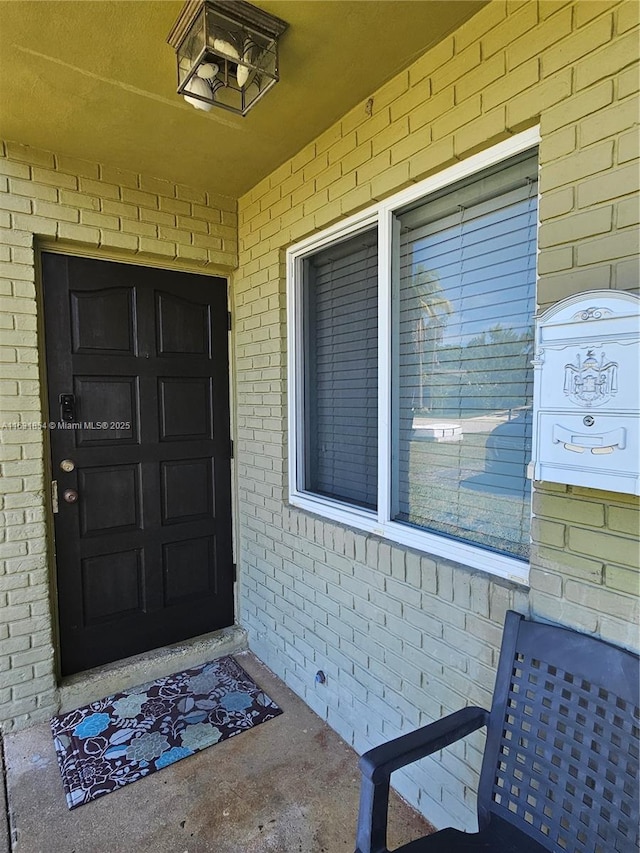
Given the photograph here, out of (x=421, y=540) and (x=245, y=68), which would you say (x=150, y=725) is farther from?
(x=245, y=68)

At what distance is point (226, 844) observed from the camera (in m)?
1.61

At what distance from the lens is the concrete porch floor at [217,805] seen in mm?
1620

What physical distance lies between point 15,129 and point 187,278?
1.00 m

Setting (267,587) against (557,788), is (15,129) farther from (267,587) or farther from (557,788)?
(557,788)

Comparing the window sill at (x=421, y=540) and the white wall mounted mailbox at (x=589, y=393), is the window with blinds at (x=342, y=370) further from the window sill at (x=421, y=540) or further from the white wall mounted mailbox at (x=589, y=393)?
the white wall mounted mailbox at (x=589, y=393)

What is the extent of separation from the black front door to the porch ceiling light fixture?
3.97 feet

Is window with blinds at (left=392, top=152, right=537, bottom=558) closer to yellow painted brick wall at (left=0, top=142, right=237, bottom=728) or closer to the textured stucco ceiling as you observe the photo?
the textured stucco ceiling

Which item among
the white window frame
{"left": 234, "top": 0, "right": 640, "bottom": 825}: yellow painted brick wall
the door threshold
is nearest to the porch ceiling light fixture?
{"left": 234, "top": 0, "right": 640, "bottom": 825}: yellow painted brick wall

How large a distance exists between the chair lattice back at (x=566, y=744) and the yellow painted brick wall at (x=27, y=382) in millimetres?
2128

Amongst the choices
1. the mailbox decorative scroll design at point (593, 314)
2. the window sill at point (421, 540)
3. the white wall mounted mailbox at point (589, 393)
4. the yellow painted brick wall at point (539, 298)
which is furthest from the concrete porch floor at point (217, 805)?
the mailbox decorative scroll design at point (593, 314)

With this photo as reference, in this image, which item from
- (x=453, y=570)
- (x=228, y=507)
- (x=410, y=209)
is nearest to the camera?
(x=453, y=570)

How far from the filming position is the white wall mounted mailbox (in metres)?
1.02

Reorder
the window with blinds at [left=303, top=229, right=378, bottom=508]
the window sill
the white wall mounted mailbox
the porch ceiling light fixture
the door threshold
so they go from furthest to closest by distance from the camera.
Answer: the door threshold, the window with blinds at [left=303, top=229, right=378, bottom=508], the window sill, the porch ceiling light fixture, the white wall mounted mailbox

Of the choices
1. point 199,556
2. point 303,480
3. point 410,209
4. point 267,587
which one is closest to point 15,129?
point 410,209
